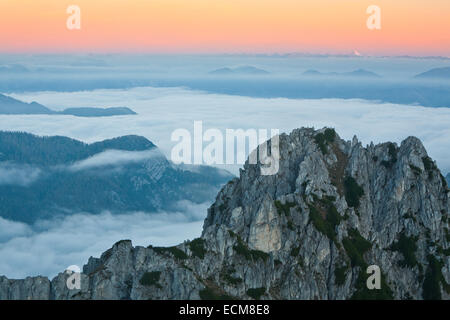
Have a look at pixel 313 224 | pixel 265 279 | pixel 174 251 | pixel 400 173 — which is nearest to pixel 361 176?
pixel 400 173

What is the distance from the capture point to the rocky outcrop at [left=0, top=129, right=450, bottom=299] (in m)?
127

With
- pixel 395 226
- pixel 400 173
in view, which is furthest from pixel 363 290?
pixel 400 173

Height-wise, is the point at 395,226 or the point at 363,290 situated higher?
the point at 395,226

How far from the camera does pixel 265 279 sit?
141 metres

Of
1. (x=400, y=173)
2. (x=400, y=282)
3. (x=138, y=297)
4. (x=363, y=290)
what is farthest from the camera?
(x=400, y=173)

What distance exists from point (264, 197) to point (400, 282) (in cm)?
4013

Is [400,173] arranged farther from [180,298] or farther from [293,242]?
[180,298]

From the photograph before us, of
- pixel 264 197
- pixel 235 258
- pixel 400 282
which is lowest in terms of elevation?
pixel 400 282

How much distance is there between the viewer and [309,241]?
15275cm

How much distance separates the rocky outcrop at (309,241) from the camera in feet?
417

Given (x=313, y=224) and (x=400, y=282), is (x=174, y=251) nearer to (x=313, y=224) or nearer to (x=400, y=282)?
(x=313, y=224)

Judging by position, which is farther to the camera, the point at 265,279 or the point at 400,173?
the point at 400,173

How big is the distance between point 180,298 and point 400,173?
78.8 metres
